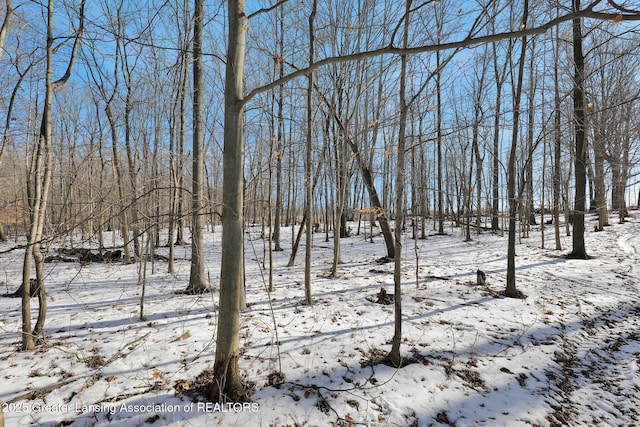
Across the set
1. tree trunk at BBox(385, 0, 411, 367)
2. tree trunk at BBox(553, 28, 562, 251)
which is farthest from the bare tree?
tree trunk at BBox(553, 28, 562, 251)

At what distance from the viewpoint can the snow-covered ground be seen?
102 inches

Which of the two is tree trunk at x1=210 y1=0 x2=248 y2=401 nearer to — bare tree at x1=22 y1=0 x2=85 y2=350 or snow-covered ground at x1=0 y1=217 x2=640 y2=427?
snow-covered ground at x1=0 y1=217 x2=640 y2=427

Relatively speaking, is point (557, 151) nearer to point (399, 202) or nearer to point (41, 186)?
point (399, 202)

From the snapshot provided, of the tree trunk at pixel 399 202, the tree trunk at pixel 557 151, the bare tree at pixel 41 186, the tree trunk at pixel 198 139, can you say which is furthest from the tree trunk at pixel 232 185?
the tree trunk at pixel 557 151

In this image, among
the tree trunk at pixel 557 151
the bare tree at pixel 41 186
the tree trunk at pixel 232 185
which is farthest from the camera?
the tree trunk at pixel 557 151

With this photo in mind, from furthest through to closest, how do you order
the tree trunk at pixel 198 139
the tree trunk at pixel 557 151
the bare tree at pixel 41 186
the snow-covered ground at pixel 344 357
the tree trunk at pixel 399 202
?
the tree trunk at pixel 557 151, the tree trunk at pixel 198 139, the bare tree at pixel 41 186, the tree trunk at pixel 399 202, the snow-covered ground at pixel 344 357

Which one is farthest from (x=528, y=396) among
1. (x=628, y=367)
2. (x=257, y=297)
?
(x=257, y=297)

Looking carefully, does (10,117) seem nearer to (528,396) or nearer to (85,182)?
(85,182)

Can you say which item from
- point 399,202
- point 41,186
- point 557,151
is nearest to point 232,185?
point 399,202

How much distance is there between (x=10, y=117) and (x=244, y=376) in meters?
12.5

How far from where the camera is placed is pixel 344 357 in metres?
3.40

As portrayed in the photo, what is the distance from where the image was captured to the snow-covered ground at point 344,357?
258cm

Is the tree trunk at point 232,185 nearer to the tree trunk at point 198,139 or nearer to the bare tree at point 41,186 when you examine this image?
the bare tree at point 41,186

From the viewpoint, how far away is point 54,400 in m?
2.65
